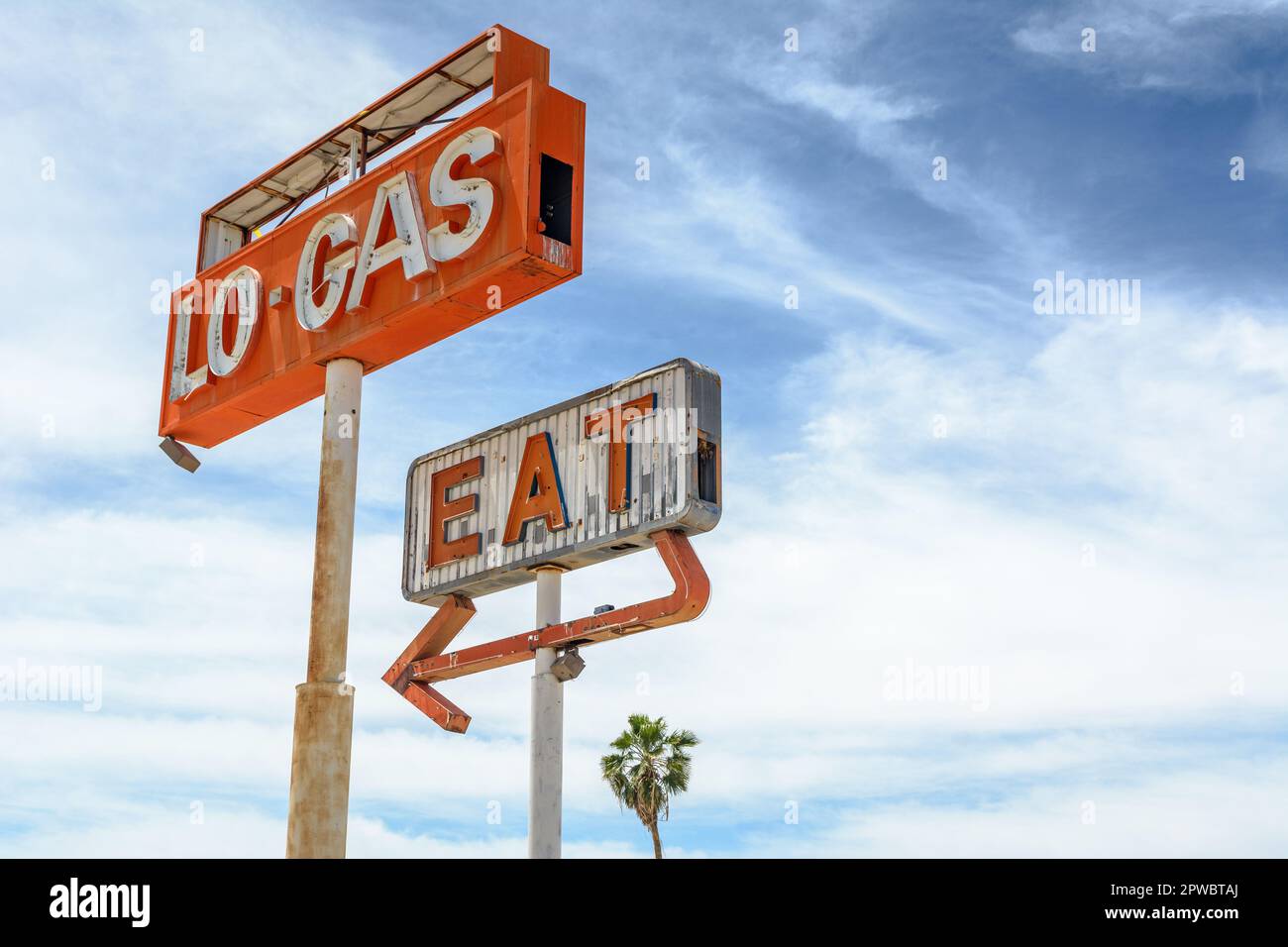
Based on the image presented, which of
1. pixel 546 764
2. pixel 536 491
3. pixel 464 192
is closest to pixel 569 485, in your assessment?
pixel 536 491

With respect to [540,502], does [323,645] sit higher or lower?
lower

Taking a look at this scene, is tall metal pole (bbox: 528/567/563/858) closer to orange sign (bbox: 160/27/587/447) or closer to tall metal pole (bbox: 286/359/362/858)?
tall metal pole (bbox: 286/359/362/858)

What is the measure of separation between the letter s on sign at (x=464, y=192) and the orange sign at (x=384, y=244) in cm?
2

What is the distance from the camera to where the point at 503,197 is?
16750 millimetres

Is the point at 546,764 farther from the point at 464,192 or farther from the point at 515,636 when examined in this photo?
the point at 464,192

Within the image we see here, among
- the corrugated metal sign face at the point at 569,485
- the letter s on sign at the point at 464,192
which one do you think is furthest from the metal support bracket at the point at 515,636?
the letter s on sign at the point at 464,192

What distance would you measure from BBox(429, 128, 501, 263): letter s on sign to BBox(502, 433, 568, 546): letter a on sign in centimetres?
322

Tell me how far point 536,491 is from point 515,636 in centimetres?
196

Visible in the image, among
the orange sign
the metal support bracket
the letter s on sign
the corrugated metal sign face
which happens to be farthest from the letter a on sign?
the letter s on sign

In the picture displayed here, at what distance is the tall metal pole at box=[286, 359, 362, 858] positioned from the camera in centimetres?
1650
